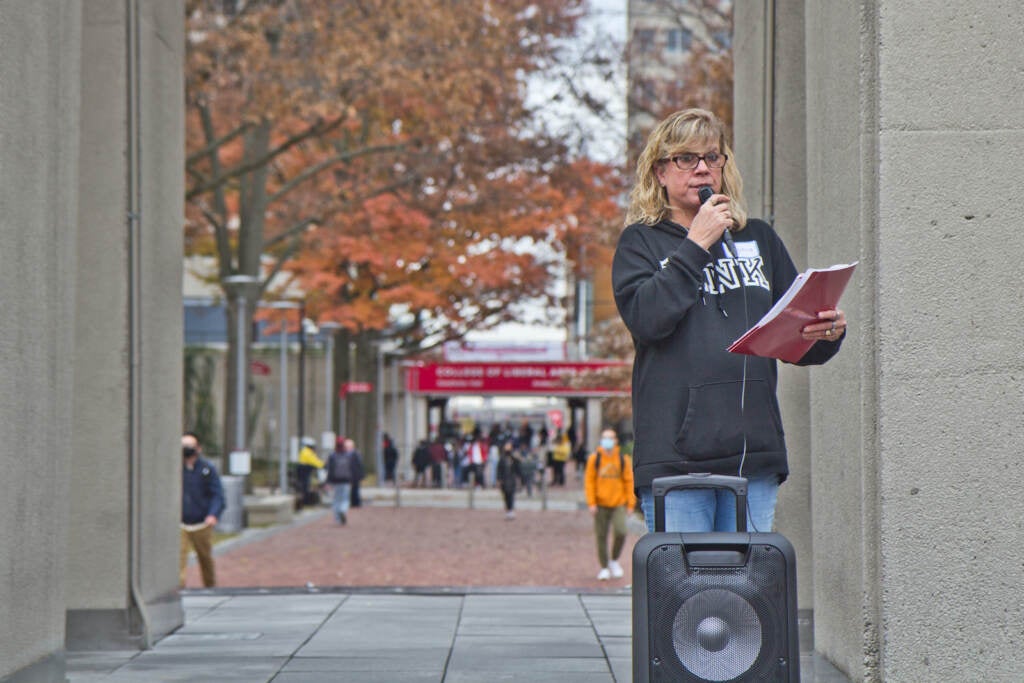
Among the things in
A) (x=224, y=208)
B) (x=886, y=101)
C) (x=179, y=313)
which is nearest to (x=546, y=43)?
(x=224, y=208)

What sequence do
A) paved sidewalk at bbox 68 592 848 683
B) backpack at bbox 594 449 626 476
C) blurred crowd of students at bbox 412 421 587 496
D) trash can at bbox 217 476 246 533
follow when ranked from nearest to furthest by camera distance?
paved sidewalk at bbox 68 592 848 683 → backpack at bbox 594 449 626 476 → trash can at bbox 217 476 246 533 → blurred crowd of students at bbox 412 421 587 496

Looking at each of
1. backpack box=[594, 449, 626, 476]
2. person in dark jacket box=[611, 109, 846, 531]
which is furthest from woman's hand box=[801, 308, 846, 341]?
backpack box=[594, 449, 626, 476]

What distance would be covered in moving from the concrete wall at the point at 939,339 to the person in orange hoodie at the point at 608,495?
35.9 feet

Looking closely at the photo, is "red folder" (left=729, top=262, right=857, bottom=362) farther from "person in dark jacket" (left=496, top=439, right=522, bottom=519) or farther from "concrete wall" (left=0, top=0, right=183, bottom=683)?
"person in dark jacket" (left=496, top=439, right=522, bottom=519)

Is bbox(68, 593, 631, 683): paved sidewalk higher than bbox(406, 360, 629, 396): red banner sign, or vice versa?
bbox(406, 360, 629, 396): red banner sign

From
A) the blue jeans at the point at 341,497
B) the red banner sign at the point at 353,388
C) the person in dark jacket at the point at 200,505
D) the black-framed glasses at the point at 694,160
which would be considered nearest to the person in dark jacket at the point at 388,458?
the red banner sign at the point at 353,388

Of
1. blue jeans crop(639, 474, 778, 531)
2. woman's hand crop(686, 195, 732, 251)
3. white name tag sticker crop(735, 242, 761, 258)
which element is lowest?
blue jeans crop(639, 474, 778, 531)

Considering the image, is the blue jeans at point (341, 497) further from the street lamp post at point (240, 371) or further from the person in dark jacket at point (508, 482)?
the person in dark jacket at point (508, 482)

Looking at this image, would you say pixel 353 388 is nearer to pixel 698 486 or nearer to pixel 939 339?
pixel 939 339

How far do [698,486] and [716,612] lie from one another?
0.36 metres

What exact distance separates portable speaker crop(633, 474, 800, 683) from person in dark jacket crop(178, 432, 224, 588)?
433 inches

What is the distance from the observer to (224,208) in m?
26.6

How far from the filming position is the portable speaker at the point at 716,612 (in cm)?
393

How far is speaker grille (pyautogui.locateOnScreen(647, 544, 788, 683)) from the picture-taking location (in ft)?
12.9
